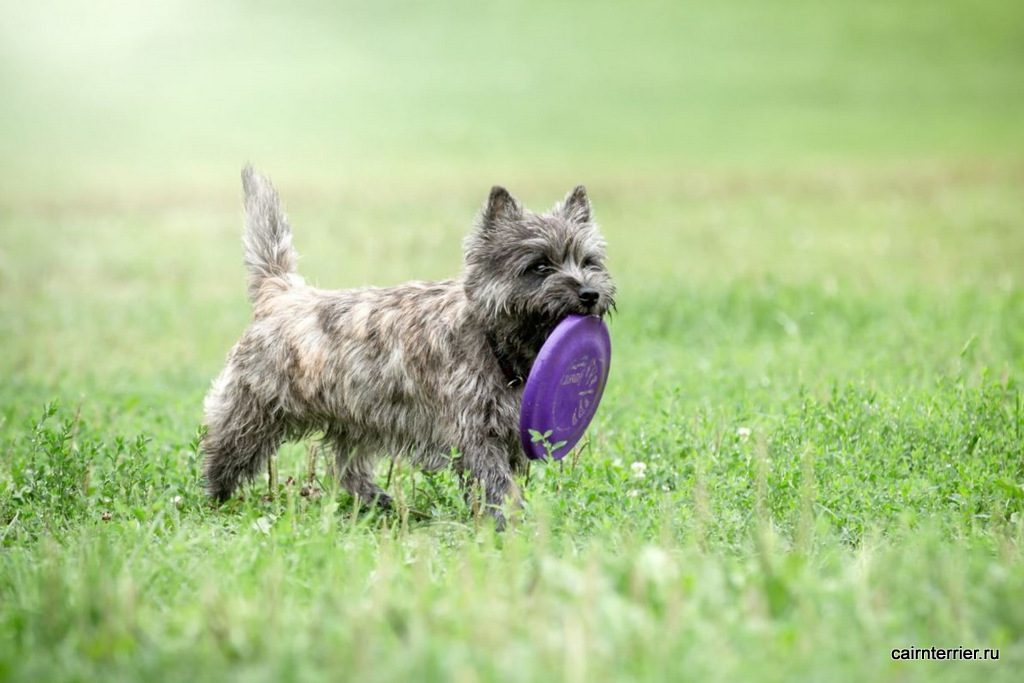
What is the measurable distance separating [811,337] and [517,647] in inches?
323

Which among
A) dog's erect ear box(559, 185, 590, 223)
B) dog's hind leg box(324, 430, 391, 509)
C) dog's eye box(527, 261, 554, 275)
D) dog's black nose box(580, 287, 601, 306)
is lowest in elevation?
dog's hind leg box(324, 430, 391, 509)

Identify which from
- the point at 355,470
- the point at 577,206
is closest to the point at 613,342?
the point at 355,470

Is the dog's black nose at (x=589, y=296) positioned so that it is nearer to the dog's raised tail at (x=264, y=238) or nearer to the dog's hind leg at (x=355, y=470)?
the dog's hind leg at (x=355, y=470)

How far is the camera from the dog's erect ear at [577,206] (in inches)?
249

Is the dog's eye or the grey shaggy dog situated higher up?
the dog's eye

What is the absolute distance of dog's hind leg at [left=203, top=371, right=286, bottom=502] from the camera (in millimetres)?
6828

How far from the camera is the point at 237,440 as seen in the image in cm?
682

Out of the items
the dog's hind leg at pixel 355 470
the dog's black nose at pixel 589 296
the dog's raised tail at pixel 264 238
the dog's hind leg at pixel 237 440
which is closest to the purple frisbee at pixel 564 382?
the dog's black nose at pixel 589 296

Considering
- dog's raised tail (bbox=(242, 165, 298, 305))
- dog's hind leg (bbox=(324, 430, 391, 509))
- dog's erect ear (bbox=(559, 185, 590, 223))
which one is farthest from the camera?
dog's raised tail (bbox=(242, 165, 298, 305))

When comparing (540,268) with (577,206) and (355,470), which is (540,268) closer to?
(577,206)

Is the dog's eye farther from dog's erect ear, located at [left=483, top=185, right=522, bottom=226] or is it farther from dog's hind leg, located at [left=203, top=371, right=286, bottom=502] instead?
dog's hind leg, located at [left=203, top=371, right=286, bottom=502]

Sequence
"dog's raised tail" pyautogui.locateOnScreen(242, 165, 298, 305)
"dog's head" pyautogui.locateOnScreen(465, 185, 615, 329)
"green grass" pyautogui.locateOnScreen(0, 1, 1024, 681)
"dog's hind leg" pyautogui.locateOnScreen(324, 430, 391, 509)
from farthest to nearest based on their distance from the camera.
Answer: "dog's raised tail" pyautogui.locateOnScreen(242, 165, 298, 305) → "dog's hind leg" pyautogui.locateOnScreen(324, 430, 391, 509) → "dog's head" pyautogui.locateOnScreen(465, 185, 615, 329) → "green grass" pyautogui.locateOnScreen(0, 1, 1024, 681)

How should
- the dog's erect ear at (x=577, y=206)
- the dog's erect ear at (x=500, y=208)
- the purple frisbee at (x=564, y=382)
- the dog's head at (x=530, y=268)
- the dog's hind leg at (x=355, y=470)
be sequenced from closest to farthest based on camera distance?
the purple frisbee at (x=564, y=382), the dog's head at (x=530, y=268), the dog's erect ear at (x=500, y=208), the dog's erect ear at (x=577, y=206), the dog's hind leg at (x=355, y=470)

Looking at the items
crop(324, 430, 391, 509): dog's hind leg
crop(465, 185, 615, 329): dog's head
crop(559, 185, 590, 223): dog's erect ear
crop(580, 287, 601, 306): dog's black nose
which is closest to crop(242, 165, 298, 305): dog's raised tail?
crop(324, 430, 391, 509): dog's hind leg
